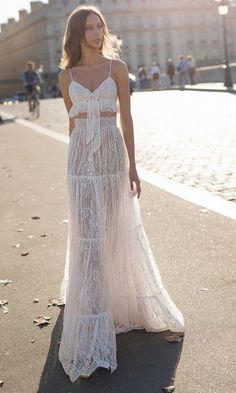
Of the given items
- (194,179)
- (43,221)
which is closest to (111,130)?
(43,221)

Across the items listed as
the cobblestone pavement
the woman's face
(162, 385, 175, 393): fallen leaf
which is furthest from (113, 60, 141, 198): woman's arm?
the cobblestone pavement

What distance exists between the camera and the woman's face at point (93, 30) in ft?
12.0

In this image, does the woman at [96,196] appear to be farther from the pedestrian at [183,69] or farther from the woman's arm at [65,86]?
the pedestrian at [183,69]

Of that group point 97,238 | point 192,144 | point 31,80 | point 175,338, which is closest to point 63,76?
point 97,238

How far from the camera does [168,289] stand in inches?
195

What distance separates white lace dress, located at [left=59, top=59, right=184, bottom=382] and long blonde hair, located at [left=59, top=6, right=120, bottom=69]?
15 centimetres

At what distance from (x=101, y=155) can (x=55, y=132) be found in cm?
1503

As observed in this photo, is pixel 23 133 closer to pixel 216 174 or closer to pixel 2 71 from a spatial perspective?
pixel 216 174

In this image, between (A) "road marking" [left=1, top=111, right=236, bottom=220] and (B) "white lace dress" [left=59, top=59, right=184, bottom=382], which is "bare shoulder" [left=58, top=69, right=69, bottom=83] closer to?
(B) "white lace dress" [left=59, top=59, right=184, bottom=382]

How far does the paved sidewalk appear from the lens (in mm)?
3607

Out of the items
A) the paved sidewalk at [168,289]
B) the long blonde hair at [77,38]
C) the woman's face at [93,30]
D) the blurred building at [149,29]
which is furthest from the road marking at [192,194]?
the blurred building at [149,29]

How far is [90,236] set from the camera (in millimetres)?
3803

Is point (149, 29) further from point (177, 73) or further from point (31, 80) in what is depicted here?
point (31, 80)

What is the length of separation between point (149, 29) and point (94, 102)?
11714cm
